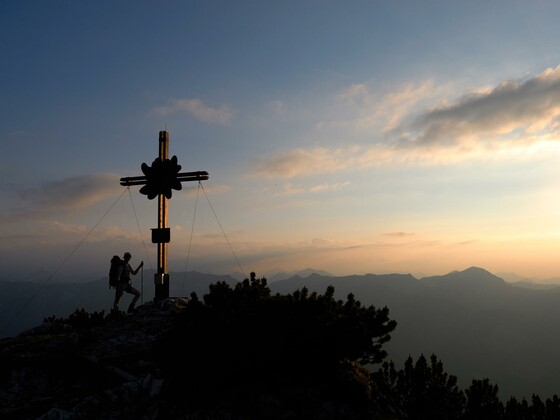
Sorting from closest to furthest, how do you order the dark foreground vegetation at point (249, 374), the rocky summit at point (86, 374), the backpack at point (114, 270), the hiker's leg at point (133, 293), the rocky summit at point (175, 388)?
the rocky summit at point (175, 388) → the dark foreground vegetation at point (249, 374) → the rocky summit at point (86, 374) → the hiker's leg at point (133, 293) → the backpack at point (114, 270)

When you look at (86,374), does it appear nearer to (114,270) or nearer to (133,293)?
(133,293)

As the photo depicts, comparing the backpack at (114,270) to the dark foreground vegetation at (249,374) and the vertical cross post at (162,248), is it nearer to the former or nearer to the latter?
the vertical cross post at (162,248)

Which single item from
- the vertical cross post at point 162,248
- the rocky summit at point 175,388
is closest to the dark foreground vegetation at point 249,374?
the rocky summit at point 175,388

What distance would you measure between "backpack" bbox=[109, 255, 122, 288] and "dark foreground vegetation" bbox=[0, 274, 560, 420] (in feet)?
17.5

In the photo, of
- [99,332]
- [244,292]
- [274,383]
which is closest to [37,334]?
[99,332]

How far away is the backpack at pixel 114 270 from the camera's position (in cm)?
1727

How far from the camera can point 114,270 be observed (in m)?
17.3

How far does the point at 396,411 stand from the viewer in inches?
401

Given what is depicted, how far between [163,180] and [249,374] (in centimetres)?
1097

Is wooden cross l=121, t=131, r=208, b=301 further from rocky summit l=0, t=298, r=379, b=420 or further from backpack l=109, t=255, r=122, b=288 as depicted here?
rocky summit l=0, t=298, r=379, b=420

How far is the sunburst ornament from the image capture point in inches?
711

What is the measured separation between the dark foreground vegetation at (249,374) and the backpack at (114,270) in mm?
5340

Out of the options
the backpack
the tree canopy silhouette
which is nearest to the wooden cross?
the backpack

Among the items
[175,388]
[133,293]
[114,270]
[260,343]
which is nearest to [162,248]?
[114,270]
